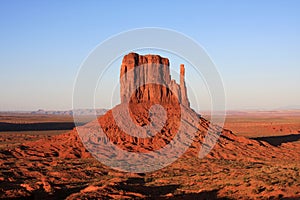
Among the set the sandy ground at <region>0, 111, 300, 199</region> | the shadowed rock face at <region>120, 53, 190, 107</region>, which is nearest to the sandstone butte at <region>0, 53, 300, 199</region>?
the shadowed rock face at <region>120, 53, 190, 107</region>

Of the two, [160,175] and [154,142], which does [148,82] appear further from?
[160,175]

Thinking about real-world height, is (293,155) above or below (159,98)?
below

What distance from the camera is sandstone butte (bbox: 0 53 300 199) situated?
3117 centimetres

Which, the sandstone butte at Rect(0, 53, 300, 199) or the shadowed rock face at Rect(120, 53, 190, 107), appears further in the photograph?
the shadowed rock face at Rect(120, 53, 190, 107)

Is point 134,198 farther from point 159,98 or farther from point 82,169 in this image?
point 159,98

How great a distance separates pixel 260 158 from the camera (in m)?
39.8

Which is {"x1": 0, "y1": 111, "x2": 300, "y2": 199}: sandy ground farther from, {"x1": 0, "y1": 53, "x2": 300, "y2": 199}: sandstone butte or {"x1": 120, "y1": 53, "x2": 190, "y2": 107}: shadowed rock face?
{"x1": 120, "y1": 53, "x2": 190, "y2": 107}: shadowed rock face

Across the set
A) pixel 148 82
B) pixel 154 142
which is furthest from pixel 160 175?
pixel 148 82

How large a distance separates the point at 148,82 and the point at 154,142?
44.4ft

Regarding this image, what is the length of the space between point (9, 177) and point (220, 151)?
26.3 metres

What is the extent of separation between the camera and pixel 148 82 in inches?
2111

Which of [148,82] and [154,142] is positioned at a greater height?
[148,82]

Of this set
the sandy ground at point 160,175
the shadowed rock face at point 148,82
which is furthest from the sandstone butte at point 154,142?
the sandy ground at point 160,175

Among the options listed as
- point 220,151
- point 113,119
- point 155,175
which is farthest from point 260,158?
point 113,119
